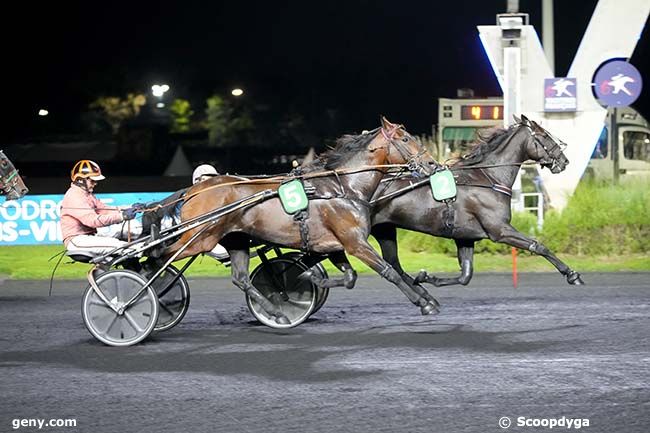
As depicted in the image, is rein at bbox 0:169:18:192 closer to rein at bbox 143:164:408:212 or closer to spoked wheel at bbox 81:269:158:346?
rein at bbox 143:164:408:212

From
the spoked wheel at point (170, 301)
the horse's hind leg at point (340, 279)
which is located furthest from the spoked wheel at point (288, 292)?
the spoked wheel at point (170, 301)

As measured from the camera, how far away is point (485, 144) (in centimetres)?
1079

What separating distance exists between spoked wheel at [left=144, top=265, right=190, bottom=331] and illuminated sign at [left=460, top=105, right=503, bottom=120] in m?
15.2

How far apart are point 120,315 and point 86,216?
1.05m

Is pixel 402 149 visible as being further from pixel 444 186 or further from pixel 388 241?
pixel 388 241

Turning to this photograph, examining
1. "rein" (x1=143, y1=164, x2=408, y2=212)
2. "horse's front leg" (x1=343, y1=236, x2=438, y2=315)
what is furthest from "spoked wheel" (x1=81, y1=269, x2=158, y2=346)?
"horse's front leg" (x1=343, y1=236, x2=438, y2=315)

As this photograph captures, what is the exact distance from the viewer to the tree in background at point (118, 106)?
46156 mm

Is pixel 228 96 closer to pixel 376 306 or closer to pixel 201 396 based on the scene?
pixel 376 306

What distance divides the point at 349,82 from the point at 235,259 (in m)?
38.2

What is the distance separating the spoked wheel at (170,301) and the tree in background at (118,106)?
36967 millimetres

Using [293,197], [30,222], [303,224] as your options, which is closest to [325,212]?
[303,224]

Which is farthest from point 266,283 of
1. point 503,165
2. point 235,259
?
point 503,165

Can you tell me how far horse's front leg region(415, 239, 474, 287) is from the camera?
988 centimetres

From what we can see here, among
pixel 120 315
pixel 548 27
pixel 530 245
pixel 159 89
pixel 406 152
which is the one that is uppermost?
pixel 159 89
